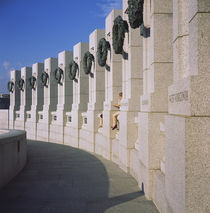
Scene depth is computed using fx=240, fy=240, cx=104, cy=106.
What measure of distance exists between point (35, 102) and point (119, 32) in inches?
578

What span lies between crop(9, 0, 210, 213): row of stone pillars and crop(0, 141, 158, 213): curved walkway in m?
0.48

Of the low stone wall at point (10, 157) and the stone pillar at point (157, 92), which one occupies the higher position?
the stone pillar at point (157, 92)

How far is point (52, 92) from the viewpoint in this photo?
19578 mm

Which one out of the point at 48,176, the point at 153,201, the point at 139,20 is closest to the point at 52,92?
the point at 48,176

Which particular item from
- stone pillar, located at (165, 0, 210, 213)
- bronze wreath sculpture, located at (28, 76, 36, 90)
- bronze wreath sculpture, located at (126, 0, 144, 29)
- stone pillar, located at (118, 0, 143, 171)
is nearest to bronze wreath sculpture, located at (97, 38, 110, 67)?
stone pillar, located at (118, 0, 143, 171)

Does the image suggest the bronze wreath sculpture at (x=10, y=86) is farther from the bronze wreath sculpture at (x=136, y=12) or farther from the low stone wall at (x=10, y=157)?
the bronze wreath sculpture at (x=136, y=12)

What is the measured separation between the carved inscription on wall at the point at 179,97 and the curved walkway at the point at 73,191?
249 cm

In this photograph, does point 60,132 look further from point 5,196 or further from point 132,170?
point 5,196

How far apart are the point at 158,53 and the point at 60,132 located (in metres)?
12.4

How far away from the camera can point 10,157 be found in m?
7.15

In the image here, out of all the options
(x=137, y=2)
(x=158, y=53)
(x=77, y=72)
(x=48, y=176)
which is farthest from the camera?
(x=77, y=72)

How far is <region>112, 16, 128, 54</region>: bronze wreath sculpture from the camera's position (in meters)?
8.76

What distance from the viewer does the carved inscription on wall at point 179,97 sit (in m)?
3.50

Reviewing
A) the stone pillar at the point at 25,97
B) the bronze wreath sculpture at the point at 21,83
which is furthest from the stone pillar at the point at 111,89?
the bronze wreath sculpture at the point at 21,83
